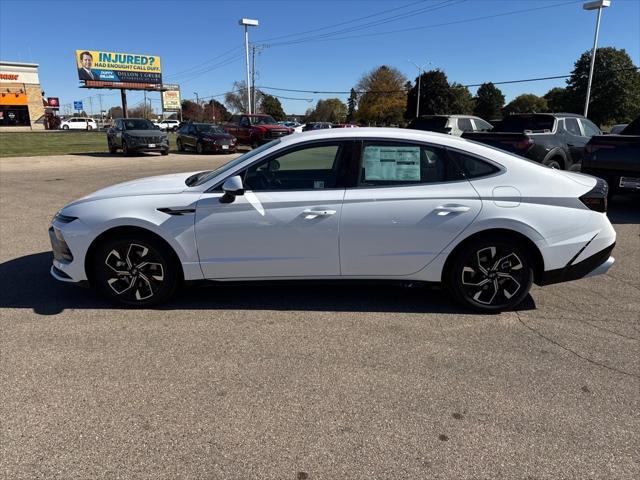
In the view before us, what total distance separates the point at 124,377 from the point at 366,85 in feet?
274

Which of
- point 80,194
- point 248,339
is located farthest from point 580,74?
point 248,339

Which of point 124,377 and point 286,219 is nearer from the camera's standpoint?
point 124,377

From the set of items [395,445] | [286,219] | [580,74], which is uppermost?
[580,74]

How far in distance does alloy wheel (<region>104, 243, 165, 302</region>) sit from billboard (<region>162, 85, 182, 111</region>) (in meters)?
88.8

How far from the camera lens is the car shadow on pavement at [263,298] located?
4.29 meters

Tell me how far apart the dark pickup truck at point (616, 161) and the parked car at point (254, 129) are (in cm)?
1917

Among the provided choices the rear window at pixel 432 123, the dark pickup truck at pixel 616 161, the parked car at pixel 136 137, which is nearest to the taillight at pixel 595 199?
the dark pickup truck at pixel 616 161

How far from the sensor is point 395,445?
8.32 ft

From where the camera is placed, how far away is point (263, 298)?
4520 mm

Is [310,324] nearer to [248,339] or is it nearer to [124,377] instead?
[248,339]

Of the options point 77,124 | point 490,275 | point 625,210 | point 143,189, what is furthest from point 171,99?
point 490,275

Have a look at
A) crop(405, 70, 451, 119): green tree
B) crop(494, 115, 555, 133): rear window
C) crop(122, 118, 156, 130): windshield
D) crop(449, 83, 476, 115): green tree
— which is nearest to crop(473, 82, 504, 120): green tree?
crop(449, 83, 476, 115): green tree

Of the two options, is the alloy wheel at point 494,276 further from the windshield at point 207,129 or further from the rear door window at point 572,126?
the windshield at point 207,129

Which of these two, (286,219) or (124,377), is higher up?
(286,219)
